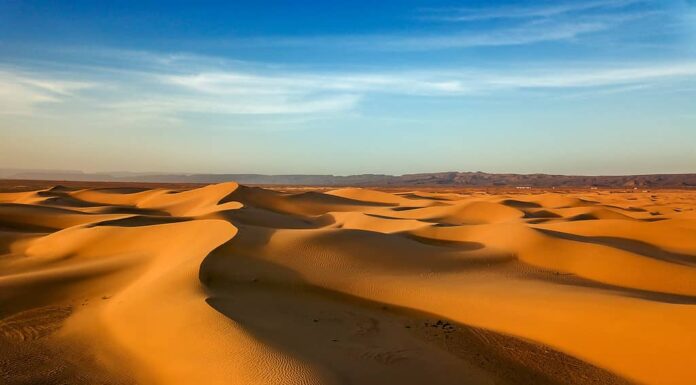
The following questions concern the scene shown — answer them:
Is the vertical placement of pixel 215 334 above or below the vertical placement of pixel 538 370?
above

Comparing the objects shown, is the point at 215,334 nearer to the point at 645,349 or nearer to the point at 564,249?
the point at 645,349

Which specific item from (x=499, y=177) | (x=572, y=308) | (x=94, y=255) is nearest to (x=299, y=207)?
(x=94, y=255)

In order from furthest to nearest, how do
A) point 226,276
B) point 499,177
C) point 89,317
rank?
point 499,177, point 226,276, point 89,317

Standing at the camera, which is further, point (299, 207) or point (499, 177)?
point (499, 177)

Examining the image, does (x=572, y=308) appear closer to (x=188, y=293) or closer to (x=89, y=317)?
(x=188, y=293)

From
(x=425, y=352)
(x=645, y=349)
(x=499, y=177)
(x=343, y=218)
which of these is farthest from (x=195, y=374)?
(x=499, y=177)

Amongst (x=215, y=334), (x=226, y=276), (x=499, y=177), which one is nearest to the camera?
(x=215, y=334)
